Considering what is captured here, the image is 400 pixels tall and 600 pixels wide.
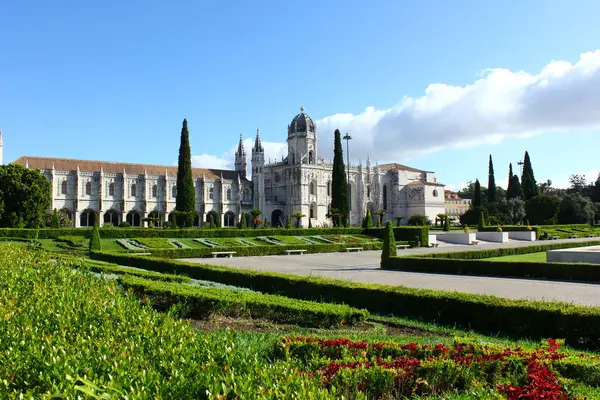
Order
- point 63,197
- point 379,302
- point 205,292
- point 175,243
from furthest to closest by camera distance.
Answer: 1. point 63,197
2. point 175,243
3. point 379,302
4. point 205,292

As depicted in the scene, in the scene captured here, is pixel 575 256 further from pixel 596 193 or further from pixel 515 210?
pixel 596 193

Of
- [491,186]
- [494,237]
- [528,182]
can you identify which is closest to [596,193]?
[528,182]

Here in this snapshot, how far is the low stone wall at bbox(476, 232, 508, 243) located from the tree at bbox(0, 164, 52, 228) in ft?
114

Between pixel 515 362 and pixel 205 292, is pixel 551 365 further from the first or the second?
pixel 205 292

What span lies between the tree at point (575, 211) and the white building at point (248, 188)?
20.8m

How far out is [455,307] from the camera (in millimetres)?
A: 9500

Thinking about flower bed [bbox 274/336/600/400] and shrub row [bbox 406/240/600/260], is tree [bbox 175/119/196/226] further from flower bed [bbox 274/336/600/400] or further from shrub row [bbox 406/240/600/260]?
flower bed [bbox 274/336/600/400]

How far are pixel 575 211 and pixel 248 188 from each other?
1673 inches

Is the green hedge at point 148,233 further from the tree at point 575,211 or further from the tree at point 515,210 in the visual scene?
the tree at point 575,211

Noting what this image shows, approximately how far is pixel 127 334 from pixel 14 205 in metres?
35.8

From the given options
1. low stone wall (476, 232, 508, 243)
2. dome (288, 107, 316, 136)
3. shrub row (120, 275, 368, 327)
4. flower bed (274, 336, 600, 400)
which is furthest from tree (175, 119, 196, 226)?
flower bed (274, 336, 600, 400)

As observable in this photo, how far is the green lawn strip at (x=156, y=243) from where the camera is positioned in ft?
99.3

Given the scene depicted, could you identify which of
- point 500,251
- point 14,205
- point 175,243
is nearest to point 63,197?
point 14,205

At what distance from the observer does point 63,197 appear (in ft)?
193
